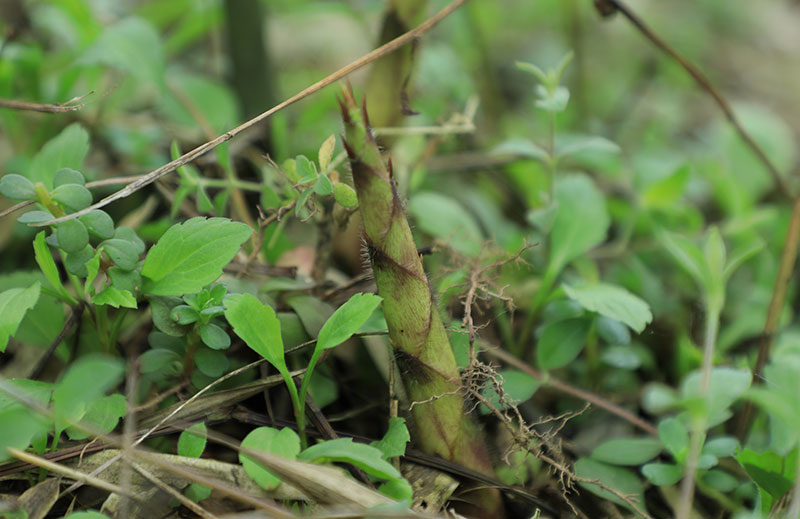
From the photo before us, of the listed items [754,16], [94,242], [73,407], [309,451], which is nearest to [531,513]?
[309,451]

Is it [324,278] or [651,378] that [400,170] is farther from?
[651,378]

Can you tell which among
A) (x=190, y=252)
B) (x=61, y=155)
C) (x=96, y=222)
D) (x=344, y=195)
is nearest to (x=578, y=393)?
(x=344, y=195)

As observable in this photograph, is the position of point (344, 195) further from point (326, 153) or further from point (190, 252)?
point (190, 252)

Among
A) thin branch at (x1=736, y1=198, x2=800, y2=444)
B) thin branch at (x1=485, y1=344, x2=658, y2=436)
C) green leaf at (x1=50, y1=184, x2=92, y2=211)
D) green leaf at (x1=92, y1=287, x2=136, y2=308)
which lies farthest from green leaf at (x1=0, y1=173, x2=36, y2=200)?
thin branch at (x1=736, y1=198, x2=800, y2=444)

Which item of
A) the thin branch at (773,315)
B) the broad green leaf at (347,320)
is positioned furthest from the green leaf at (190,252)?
the thin branch at (773,315)

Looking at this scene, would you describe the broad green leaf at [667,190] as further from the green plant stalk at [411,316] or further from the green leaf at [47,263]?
the green leaf at [47,263]

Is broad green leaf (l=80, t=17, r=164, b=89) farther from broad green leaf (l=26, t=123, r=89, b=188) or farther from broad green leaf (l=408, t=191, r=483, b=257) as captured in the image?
broad green leaf (l=408, t=191, r=483, b=257)
